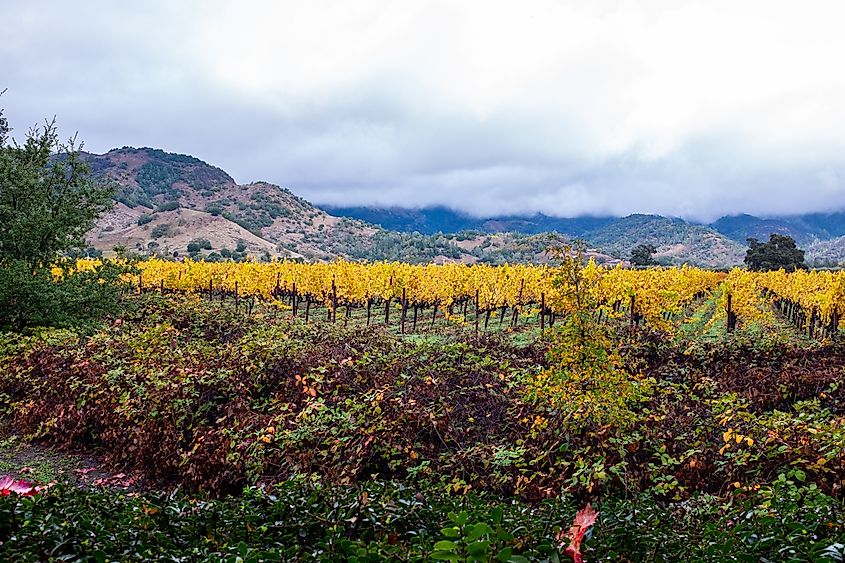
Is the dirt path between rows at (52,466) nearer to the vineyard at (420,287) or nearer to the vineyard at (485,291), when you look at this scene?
the vineyard at (485,291)

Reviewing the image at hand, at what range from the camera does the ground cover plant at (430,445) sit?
2.54 meters

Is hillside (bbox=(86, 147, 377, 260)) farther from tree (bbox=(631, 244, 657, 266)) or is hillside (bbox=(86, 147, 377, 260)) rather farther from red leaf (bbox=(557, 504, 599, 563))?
red leaf (bbox=(557, 504, 599, 563))

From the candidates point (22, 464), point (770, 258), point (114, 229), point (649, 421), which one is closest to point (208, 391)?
point (22, 464)

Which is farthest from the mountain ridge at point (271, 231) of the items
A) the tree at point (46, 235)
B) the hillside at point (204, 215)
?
the tree at point (46, 235)

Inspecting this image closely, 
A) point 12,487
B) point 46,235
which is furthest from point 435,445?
point 46,235

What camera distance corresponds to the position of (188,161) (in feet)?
612

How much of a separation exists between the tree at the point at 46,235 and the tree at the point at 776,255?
64379 mm

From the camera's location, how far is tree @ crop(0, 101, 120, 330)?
1440cm

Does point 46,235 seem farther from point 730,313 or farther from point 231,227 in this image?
point 231,227

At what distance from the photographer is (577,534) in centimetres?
238

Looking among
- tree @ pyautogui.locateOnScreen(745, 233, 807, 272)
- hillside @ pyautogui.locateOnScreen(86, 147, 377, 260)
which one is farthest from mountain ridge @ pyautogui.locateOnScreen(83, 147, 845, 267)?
tree @ pyautogui.locateOnScreen(745, 233, 807, 272)

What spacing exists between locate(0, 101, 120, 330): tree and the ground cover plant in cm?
104

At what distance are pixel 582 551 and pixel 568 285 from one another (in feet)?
14.0

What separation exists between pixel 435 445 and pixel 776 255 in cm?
6762
